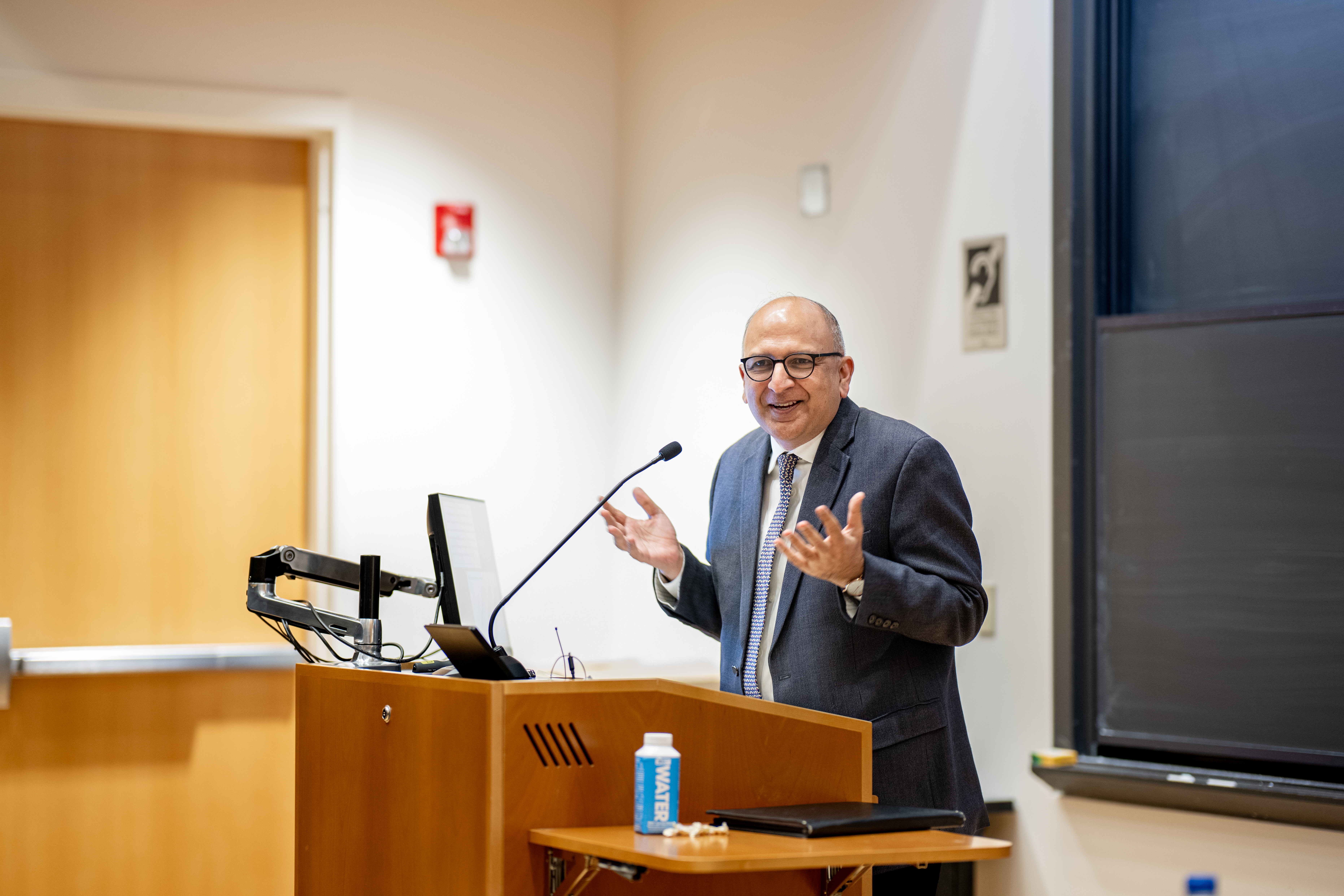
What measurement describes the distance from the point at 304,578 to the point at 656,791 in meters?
0.91

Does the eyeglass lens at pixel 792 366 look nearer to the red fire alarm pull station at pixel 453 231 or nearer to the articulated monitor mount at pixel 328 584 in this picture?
the articulated monitor mount at pixel 328 584

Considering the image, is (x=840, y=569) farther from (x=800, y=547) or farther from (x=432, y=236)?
(x=432, y=236)

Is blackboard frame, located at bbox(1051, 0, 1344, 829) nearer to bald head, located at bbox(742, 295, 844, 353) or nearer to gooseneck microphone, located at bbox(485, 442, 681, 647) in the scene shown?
bald head, located at bbox(742, 295, 844, 353)

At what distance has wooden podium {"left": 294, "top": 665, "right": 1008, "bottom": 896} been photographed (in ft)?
4.82

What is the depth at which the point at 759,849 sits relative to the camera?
1.37 m

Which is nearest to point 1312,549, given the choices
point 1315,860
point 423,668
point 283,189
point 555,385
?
point 1315,860

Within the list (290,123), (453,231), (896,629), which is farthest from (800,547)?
(290,123)

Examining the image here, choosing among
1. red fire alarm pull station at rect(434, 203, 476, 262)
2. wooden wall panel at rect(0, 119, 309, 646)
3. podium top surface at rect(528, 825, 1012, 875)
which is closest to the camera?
podium top surface at rect(528, 825, 1012, 875)

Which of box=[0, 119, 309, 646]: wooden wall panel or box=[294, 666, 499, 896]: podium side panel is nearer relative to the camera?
box=[294, 666, 499, 896]: podium side panel

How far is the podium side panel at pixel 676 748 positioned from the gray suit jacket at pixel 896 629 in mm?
281

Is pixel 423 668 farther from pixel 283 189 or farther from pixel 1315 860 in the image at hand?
pixel 283 189

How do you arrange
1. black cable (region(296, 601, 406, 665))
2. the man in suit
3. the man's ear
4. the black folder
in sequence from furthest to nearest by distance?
the man's ear < black cable (region(296, 601, 406, 665)) < the man in suit < the black folder

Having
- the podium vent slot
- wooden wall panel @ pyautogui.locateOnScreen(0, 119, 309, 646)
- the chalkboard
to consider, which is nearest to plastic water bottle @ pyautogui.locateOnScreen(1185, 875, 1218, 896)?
the podium vent slot

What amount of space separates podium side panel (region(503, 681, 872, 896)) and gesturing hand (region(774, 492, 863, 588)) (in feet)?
0.72
